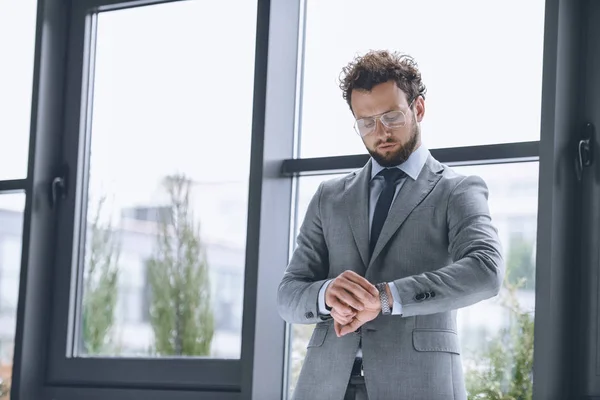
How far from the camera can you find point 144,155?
3.70 meters

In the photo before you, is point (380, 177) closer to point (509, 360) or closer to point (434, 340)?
point (434, 340)

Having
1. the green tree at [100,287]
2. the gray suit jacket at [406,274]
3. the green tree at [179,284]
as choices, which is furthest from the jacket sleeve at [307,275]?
the green tree at [100,287]

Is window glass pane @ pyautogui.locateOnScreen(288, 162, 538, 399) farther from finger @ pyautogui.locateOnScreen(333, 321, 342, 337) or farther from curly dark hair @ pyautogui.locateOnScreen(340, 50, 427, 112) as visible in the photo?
finger @ pyautogui.locateOnScreen(333, 321, 342, 337)

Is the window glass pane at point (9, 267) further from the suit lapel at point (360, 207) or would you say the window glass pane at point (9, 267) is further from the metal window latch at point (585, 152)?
the metal window latch at point (585, 152)

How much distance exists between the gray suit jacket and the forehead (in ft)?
0.59

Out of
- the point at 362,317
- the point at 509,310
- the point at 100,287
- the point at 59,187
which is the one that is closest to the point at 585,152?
the point at 509,310

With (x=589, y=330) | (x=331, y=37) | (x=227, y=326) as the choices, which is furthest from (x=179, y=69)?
(x=589, y=330)

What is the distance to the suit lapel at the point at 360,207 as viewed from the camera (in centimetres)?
252

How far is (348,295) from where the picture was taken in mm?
2312

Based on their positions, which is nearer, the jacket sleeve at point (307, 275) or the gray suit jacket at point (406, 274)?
the gray suit jacket at point (406, 274)

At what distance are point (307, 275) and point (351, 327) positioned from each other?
0.28m

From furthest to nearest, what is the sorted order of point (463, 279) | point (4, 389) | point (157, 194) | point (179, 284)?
point (4, 389)
point (157, 194)
point (179, 284)
point (463, 279)

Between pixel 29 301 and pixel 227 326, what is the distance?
858 millimetres

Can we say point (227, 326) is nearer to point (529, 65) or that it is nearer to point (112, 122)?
point (112, 122)
